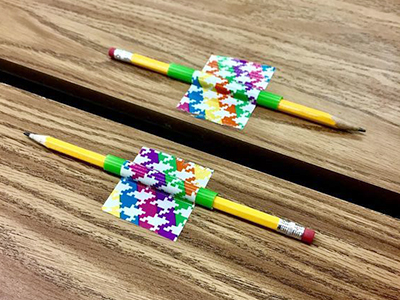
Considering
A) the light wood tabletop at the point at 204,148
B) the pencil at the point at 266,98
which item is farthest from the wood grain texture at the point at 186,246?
the pencil at the point at 266,98

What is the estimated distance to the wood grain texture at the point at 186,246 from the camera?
0.51 metres

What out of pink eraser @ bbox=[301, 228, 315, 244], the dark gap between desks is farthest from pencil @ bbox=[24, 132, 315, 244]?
the dark gap between desks

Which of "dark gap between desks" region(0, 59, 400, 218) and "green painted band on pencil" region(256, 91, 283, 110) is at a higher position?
"green painted band on pencil" region(256, 91, 283, 110)

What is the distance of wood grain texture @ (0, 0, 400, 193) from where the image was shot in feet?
2.14

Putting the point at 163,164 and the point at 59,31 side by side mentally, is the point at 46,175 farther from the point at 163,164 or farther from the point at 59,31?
the point at 59,31

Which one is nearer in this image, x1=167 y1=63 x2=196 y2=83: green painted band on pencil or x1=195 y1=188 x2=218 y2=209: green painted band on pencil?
x1=195 y1=188 x2=218 y2=209: green painted band on pencil

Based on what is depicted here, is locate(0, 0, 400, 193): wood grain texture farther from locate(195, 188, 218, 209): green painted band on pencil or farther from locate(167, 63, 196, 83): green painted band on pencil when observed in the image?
locate(195, 188, 218, 209): green painted band on pencil

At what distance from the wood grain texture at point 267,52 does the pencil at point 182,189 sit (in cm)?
12

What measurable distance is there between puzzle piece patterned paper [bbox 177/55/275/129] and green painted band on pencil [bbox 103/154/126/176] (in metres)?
0.15

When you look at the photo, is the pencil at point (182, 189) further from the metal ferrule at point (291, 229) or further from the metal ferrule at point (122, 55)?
the metal ferrule at point (122, 55)

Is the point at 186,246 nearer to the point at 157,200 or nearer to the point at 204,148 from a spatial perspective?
the point at 157,200

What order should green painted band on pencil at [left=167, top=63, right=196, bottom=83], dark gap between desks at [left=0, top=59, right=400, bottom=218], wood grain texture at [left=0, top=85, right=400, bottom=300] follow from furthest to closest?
green painted band on pencil at [left=167, top=63, right=196, bottom=83] < dark gap between desks at [left=0, top=59, right=400, bottom=218] < wood grain texture at [left=0, top=85, right=400, bottom=300]

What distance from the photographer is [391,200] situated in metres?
0.60

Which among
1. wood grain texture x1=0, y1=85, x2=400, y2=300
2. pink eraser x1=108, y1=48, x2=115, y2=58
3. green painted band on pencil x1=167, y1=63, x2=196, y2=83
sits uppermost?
green painted band on pencil x1=167, y1=63, x2=196, y2=83
